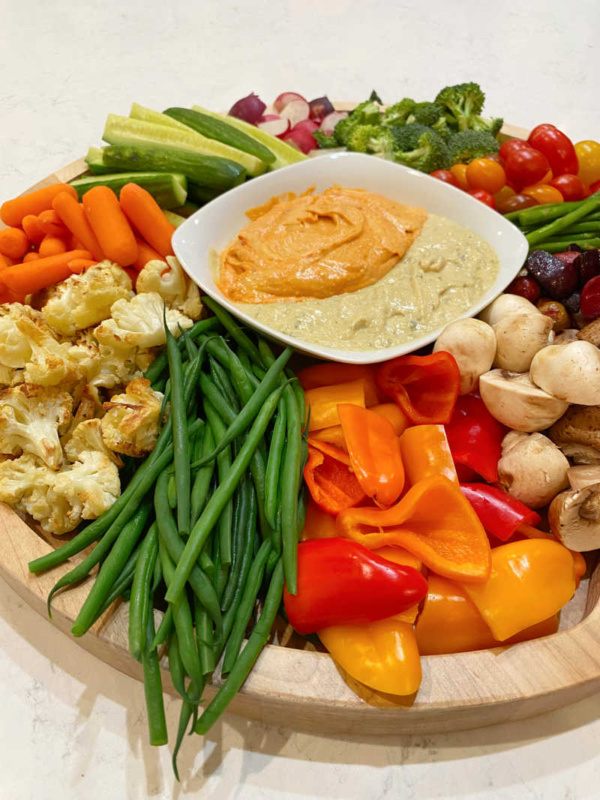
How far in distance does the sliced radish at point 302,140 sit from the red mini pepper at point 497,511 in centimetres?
212

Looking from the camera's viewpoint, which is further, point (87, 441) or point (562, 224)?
point (562, 224)

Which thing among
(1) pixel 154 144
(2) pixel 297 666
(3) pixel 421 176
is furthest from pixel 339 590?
(1) pixel 154 144

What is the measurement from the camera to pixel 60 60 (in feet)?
14.9

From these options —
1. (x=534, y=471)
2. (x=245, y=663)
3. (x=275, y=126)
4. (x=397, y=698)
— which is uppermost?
(x=275, y=126)

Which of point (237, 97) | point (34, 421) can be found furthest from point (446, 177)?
point (34, 421)

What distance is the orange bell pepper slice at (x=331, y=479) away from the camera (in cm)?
193

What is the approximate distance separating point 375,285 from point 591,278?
802 mm

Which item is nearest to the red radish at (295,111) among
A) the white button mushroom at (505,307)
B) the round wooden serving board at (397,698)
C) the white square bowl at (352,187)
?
the white square bowl at (352,187)

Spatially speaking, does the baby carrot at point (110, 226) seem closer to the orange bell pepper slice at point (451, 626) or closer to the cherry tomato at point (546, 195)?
the orange bell pepper slice at point (451, 626)

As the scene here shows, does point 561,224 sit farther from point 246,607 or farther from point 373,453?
point 246,607

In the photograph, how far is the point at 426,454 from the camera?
197 centimetres

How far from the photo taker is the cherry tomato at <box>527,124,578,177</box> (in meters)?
2.98

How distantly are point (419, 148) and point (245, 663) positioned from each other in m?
2.55

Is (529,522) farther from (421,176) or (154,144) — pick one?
(154,144)
